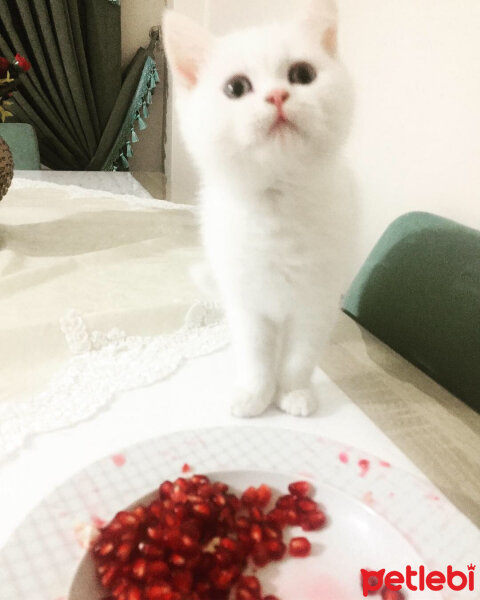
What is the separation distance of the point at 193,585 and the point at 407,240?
71cm

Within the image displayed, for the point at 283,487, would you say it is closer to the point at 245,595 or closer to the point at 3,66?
the point at 245,595

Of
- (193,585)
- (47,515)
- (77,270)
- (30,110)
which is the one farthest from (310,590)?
(30,110)

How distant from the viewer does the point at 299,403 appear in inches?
24.9

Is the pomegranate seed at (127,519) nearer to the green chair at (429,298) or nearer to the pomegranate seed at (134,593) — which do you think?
the pomegranate seed at (134,593)

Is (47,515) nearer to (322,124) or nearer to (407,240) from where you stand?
(322,124)

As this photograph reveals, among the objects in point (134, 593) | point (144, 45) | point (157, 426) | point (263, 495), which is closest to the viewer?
point (134, 593)

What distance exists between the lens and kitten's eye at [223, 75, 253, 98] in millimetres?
524

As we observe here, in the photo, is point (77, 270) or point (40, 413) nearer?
point (40, 413)

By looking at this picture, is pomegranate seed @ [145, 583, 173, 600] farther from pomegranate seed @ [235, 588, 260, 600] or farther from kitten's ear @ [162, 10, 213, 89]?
kitten's ear @ [162, 10, 213, 89]

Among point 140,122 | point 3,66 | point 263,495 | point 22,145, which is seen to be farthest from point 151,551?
point 140,122

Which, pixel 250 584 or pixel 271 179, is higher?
pixel 271 179

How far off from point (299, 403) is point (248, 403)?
0.07m

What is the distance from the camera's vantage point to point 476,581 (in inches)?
15.1

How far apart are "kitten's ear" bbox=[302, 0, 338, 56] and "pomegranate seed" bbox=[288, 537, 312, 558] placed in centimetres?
53
